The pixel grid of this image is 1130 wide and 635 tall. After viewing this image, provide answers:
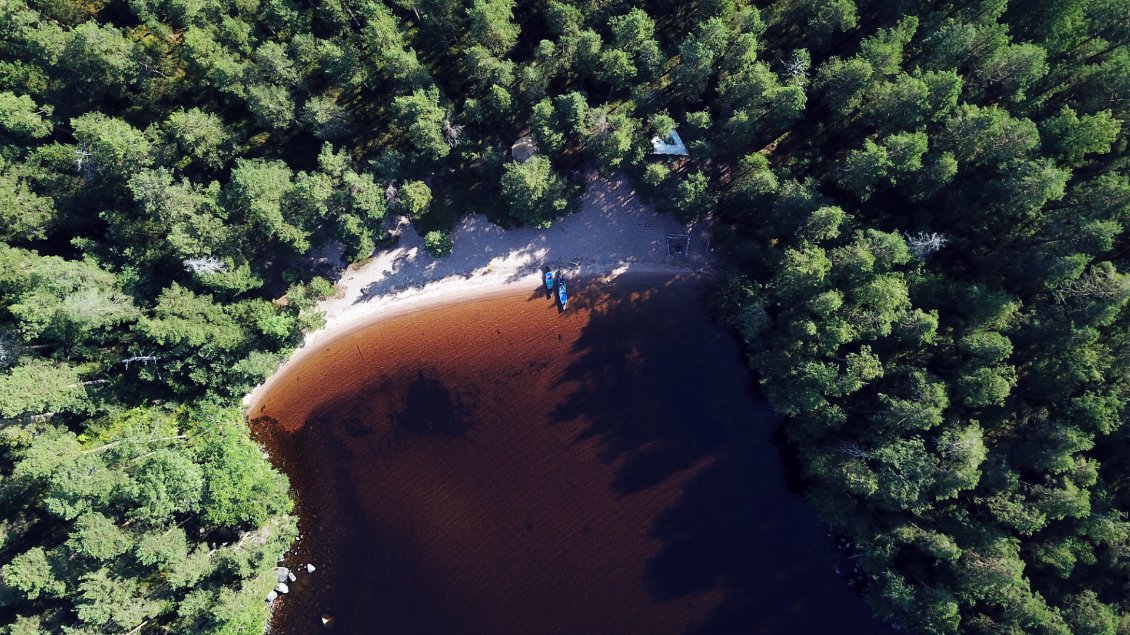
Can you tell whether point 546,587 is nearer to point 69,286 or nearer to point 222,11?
point 69,286

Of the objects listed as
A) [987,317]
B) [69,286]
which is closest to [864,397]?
[987,317]

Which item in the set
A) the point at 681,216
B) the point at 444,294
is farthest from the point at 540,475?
the point at 681,216

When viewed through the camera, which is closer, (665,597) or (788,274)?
(788,274)

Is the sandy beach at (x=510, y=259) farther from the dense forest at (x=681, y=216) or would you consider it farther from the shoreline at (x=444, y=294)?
the dense forest at (x=681, y=216)

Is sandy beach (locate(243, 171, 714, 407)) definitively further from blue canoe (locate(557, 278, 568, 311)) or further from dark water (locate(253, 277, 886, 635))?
dark water (locate(253, 277, 886, 635))

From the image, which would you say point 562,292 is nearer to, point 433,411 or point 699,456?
point 433,411

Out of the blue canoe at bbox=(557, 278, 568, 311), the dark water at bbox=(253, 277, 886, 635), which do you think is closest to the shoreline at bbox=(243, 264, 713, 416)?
the dark water at bbox=(253, 277, 886, 635)
